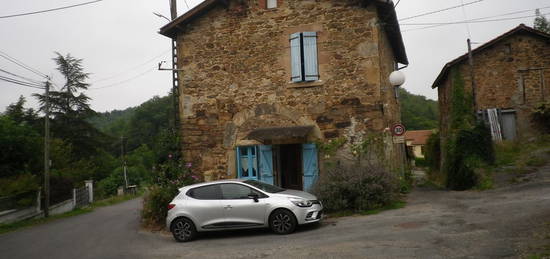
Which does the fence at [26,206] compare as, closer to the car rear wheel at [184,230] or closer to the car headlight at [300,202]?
the car rear wheel at [184,230]

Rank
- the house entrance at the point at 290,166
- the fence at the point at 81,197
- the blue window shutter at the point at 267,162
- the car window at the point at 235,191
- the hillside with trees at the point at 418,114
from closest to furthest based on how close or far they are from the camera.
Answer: the car window at the point at 235,191 → the blue window shutter at the point at 267,162 → the house entrance at the point at 290,166 → the fence at the point at 81,197 → the hillside with trees at the point at 418,114

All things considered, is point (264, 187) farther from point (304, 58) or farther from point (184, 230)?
point (304, 58)

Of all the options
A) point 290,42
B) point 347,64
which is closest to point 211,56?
point 290,42

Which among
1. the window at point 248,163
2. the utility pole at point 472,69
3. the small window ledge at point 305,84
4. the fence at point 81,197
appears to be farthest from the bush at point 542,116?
the fence at point 81,197

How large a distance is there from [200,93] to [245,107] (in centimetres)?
173

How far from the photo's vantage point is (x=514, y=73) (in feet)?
55.3

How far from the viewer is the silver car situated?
8984 mm

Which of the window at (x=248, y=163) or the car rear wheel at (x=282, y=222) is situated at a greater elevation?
the window at (x=248, y=163)

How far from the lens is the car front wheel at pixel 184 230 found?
376 inches

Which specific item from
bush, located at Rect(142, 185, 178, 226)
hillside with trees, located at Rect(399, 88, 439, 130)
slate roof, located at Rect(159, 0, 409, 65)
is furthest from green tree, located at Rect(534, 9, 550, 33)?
bush, located at Rect(142, 185, 178, 226)

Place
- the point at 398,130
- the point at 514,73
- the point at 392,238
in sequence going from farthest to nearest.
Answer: the point at 514,73
the point at 398,130
the point at 392,238

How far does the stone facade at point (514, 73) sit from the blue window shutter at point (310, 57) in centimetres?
776

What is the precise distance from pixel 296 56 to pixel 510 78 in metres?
9.82

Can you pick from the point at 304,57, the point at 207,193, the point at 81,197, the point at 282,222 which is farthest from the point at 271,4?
the point at 81,197
